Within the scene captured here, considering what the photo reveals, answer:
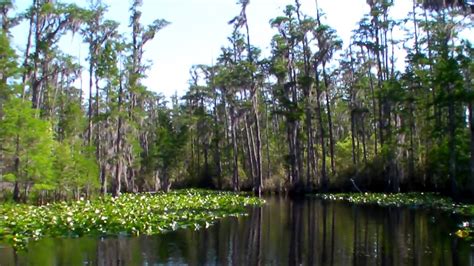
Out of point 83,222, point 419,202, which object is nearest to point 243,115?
point 419,202

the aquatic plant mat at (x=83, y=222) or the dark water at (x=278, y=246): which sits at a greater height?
the aquatic plant mat at (x=83, y=222)

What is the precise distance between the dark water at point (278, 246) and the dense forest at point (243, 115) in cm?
851

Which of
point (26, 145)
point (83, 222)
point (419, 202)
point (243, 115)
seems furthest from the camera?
point (243, 115)

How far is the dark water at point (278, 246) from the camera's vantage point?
11789 mm

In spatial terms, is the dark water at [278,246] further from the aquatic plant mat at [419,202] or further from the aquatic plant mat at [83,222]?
the aquatic plant mat at [419,202]

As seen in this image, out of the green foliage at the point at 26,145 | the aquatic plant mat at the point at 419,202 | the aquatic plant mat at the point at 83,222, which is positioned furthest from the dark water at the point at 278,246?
the green foliage at the point at 26,145

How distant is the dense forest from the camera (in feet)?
77.9

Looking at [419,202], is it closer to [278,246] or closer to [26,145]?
[278,246]

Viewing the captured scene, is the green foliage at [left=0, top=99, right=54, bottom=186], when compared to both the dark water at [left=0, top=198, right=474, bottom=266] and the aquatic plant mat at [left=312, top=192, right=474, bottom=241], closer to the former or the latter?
the dark water at [left=0, top=198, right=474, bottom=266]

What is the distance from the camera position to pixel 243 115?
39.9 meters

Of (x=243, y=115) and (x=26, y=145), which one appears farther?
(x=243, y=115)

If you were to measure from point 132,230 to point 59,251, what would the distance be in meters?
3.17

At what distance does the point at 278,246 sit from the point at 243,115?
1035 inches

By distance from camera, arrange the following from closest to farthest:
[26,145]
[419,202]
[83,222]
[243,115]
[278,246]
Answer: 1. [278,246]
2. [83,222]
3. [26,145]
4. [419,202]
5. [243,115]
